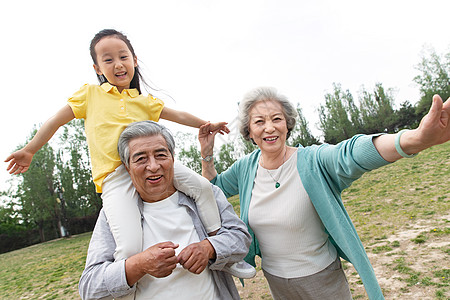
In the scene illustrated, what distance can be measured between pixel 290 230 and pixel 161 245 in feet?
3.22

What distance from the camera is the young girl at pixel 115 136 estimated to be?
1834mm

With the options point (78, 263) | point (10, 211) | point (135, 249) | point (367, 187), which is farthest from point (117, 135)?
point (10, 211)

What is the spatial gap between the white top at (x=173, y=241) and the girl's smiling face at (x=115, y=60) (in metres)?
0.96

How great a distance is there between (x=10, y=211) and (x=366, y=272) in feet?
120

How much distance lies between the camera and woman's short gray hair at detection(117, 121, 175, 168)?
6.09 feet

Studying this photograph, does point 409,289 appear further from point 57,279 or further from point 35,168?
point 35,168

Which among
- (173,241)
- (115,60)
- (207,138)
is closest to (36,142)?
(115,60)

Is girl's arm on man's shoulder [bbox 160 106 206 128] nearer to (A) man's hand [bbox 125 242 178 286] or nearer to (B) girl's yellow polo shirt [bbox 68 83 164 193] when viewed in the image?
(B) girl's yellow polo shirt [bbox 68 83 164 193]

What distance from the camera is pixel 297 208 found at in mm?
2109

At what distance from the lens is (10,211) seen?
30.0 meters

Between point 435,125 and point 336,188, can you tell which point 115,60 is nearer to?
point 336,188

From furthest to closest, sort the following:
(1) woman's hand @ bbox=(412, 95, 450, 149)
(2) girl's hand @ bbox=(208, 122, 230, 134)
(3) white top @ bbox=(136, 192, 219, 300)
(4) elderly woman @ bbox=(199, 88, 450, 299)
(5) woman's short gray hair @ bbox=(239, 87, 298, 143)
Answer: (2) girl's hand @ bbox=(208, 122, 230, 134)
(5) woman's short gray hair @ bbox=(239, 87, 298, 143)
(4) elderly woman @ bbox=(199, 88, 450, 299)
(3) white top @ bbox=(136, 192, 219, 300)
(1) woman's hand @ bbox=(412, 95, 450, 149)

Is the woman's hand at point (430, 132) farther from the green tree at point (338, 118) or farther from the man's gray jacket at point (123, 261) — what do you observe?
the green tree at point (338, 118)

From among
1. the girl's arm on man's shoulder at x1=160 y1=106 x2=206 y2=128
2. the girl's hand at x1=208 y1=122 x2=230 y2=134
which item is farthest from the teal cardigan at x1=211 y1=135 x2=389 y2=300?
the girl's arm on man's shoulder at x1=160 y1=106 x2=206 y2=128
